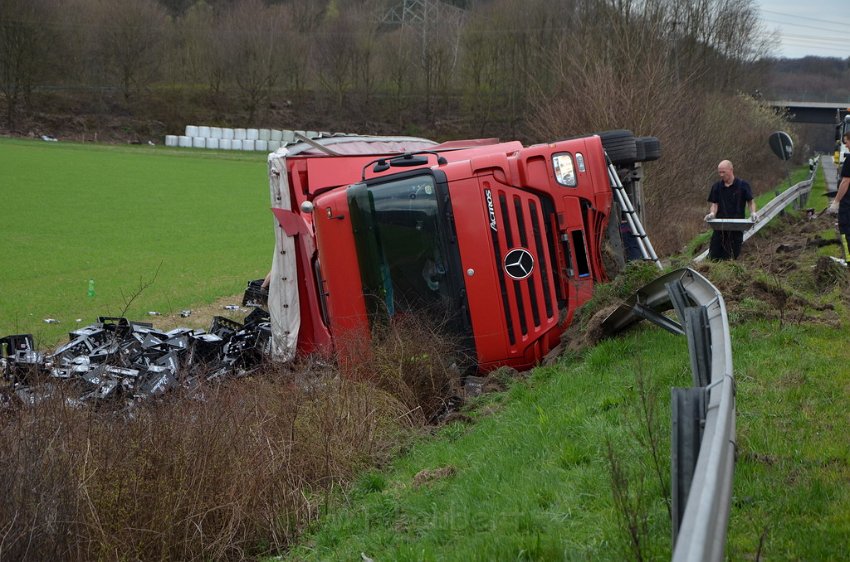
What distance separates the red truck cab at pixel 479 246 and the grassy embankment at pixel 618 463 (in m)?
0.88

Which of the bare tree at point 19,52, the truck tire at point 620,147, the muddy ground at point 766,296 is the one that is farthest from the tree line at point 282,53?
the muddy ground at point 766,296

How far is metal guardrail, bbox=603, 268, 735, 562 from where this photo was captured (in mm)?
2584

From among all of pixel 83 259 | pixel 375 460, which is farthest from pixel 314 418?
pixel 83 259

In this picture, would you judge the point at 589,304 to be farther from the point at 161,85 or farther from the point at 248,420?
the point at 161,85

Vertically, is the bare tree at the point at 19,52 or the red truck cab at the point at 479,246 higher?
the bare tree at the point at 19,52

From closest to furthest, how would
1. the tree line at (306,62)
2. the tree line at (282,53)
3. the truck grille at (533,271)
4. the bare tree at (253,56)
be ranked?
the truck grille at (533,271) → the tree line at (306,62) → the tree line at (282,53) → the bare tree at (253,56)

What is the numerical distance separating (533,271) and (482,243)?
0.55 metres

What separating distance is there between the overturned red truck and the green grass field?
341cm

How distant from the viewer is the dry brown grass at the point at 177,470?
5492 millimetres

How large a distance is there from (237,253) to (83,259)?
3933 millimetres

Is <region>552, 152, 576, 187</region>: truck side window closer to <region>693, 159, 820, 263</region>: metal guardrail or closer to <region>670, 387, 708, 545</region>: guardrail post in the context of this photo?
<region>693, 159, 820, 263</region>: metal guardrail

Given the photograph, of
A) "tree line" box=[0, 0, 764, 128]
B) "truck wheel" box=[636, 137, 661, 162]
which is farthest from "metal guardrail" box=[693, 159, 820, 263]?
"tree line" box=[0, 0, 764, 128]

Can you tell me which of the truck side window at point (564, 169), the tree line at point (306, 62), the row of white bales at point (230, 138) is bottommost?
the truck side window at point (564, 169)

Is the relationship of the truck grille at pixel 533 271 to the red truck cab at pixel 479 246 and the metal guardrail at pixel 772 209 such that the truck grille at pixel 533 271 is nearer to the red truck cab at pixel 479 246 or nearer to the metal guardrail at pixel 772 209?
the red truck cab at pixel 479 246
